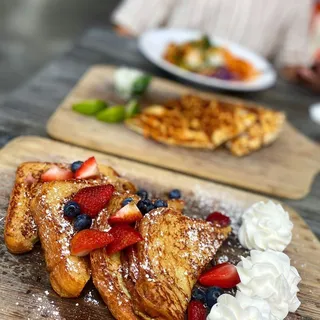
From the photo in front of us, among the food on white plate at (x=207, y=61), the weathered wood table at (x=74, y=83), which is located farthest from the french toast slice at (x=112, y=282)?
the food on white plate at (x=207, y=61)

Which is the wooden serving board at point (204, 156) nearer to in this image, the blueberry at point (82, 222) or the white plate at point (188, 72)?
the white plate at point (188, 72)

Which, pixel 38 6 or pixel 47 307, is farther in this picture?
pixel 38 6

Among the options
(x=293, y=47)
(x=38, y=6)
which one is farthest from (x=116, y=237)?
(x=38, y=6)

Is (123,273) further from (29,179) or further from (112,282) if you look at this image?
(29,179)

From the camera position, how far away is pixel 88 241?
62.7 inches

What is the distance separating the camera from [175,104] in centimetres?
302

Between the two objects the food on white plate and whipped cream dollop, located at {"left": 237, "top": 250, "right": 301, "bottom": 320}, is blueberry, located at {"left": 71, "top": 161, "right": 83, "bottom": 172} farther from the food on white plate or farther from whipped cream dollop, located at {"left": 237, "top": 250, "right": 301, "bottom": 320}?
the food on white plate

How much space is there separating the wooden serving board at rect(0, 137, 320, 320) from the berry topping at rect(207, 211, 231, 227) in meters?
0.06

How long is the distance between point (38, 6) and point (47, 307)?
6598 mm

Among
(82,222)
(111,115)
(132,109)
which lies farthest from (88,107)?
(82,222)

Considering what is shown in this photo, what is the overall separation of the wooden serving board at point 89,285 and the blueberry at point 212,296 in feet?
1.09

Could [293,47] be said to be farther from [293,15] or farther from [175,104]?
[175,104]

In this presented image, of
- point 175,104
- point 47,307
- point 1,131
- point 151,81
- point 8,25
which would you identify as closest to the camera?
point 47,307

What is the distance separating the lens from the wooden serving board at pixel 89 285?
5.16 ft
